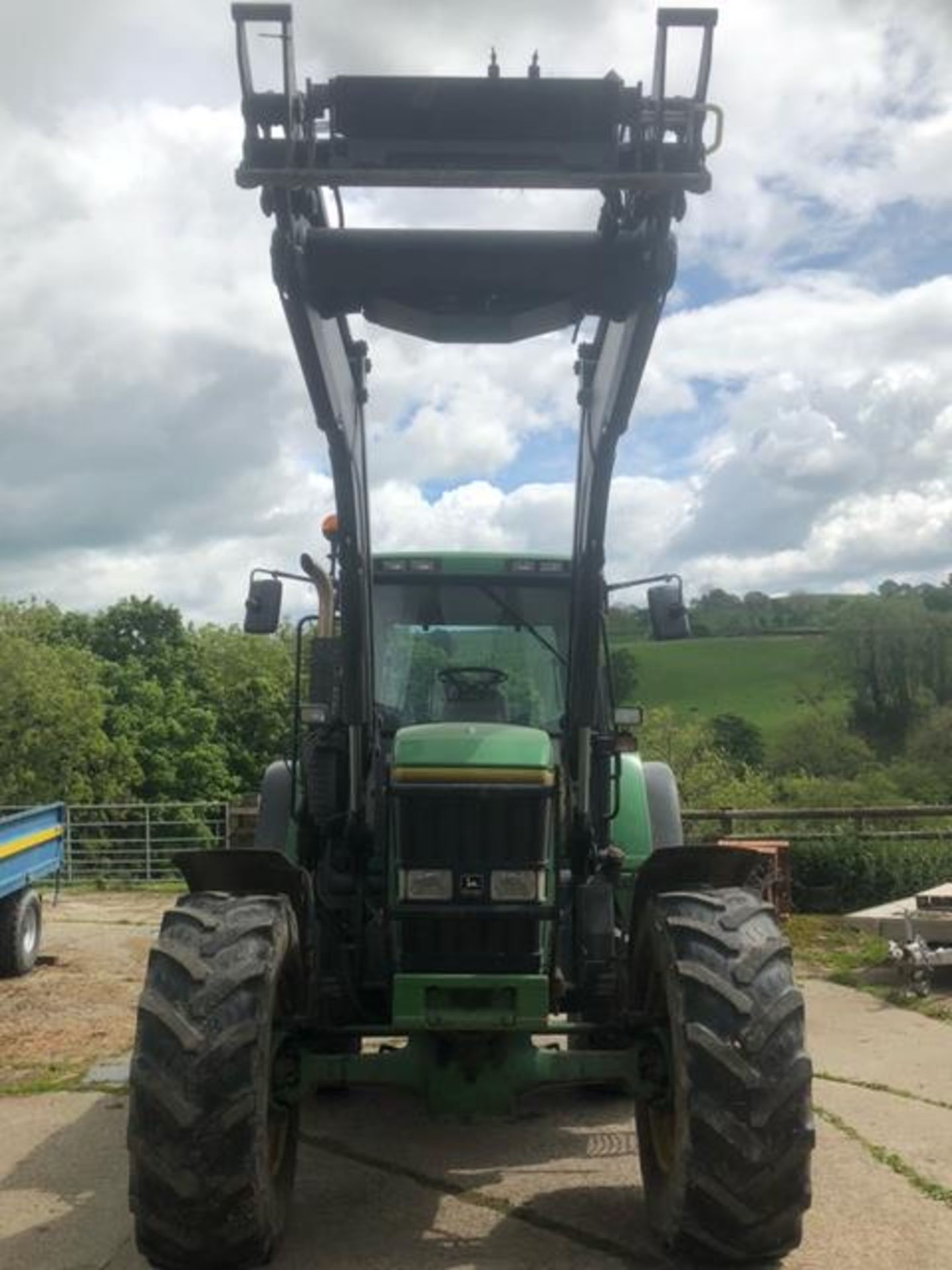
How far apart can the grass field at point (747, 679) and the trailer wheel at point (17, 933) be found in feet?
145

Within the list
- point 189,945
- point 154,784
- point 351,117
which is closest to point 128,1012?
point 189,945

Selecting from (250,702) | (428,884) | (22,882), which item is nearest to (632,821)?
(428,884)

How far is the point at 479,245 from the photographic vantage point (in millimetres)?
4766

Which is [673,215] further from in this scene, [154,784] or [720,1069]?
[154,784]

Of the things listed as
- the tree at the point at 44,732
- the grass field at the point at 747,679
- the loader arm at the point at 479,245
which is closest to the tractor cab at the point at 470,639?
the loader arm at the point at 479,245

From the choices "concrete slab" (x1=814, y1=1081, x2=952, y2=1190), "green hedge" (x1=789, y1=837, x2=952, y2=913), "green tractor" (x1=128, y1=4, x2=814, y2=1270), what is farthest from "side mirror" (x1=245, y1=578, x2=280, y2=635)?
"green hedge" (x1=789, y1=837, x2=952, y2=913)

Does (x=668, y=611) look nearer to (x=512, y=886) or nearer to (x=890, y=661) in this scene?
(x=512, y=886)

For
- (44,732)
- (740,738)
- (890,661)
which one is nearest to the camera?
(44,732)

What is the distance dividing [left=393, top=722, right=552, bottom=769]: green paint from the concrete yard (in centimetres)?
170

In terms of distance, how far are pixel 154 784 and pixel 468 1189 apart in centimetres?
4394

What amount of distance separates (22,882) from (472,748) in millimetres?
8054

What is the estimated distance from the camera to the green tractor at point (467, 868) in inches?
170

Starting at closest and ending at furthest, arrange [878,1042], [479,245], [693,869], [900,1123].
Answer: [479,245] → [693,869] → [900,1123] → [878,1042]

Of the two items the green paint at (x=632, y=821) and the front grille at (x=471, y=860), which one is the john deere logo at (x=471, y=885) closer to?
the front grille at (x=471, y=860)
